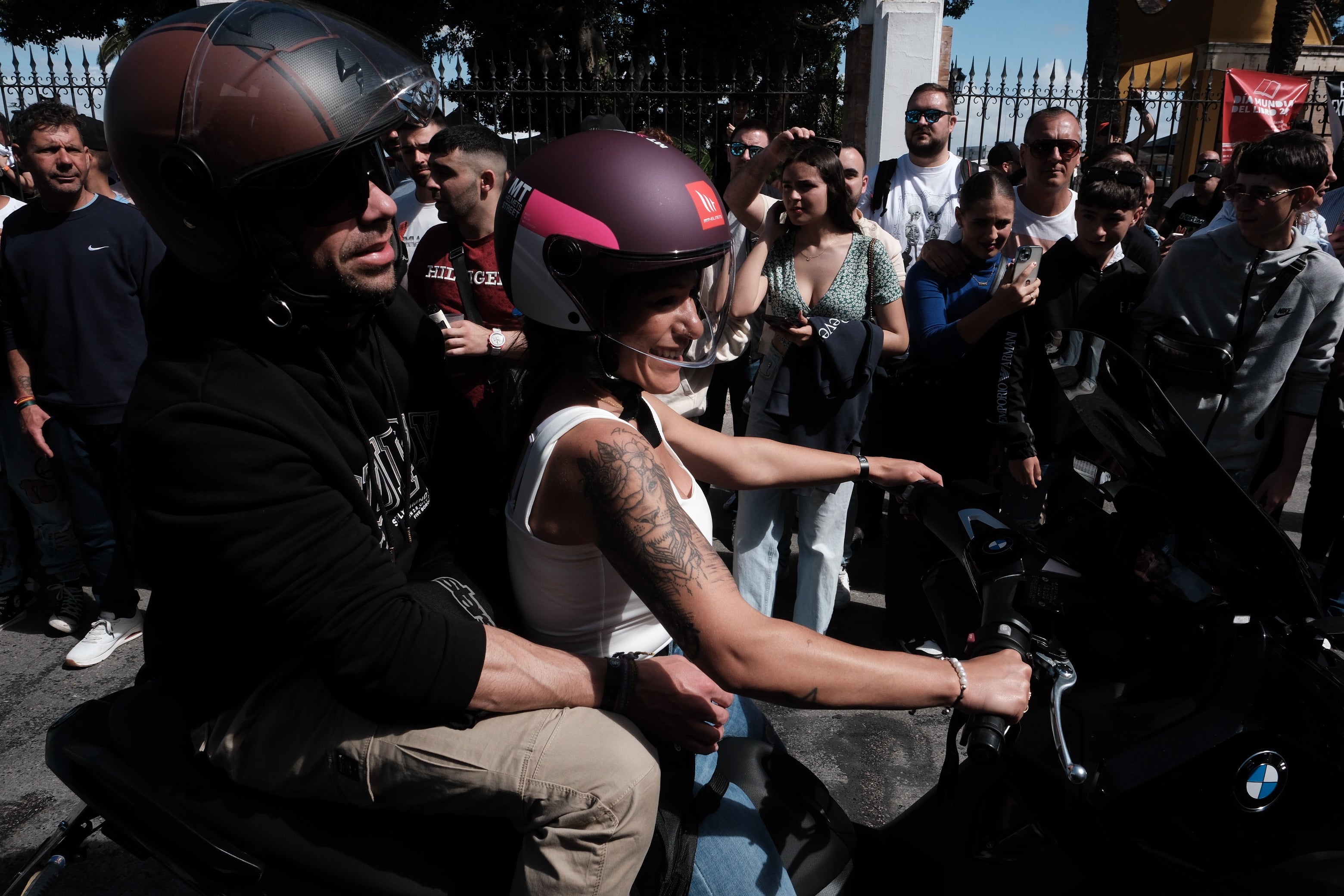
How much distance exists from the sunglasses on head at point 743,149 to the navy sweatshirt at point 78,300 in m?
3.50

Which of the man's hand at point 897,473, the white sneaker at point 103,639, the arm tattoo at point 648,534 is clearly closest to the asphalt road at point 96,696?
the white sneaker at point 103,639

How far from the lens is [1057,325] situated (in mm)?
3564

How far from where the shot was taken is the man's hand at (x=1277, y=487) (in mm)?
3648

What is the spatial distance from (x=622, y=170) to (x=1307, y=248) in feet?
9.64

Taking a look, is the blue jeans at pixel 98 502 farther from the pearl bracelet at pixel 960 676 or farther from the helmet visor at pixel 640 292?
the pearl bracelet at pixel 960 676

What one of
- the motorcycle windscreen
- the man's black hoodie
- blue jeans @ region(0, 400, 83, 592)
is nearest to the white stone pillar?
blue jeans @ region(0, 400, 83, 592)

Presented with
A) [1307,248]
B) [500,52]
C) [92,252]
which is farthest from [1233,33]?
[92,252]

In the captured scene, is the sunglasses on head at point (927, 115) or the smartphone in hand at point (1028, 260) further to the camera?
the sunglasses on head at point (927, 115)

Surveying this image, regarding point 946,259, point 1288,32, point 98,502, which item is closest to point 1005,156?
point 946,259

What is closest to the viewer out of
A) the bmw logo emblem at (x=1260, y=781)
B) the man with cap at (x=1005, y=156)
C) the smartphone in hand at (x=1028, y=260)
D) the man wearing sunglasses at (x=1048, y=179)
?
the bmw logo emblem at (x=1260, y=781)

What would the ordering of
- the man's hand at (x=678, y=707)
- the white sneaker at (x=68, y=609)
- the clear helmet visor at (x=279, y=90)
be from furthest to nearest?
1. the white sneaker at (x=68, y=609)
2. the man's hand at (x=678, y=707)
3. the clear helmet visor at (x=279, y=90)

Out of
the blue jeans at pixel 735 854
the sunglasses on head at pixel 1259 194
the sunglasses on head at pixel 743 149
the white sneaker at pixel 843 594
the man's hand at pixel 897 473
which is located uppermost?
the sunglasses on head at pixel 1259 194

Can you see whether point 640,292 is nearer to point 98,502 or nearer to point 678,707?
point 678,707

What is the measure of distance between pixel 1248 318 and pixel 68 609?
16.1 ft
